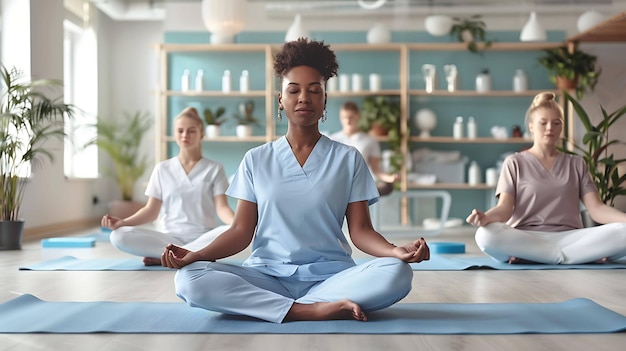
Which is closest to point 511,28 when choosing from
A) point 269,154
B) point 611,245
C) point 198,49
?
point 198,49

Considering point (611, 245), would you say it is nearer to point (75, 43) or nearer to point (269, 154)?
point (269, 154)

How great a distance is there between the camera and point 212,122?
8.37 m

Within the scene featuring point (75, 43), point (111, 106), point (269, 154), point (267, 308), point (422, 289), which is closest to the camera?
point (267, 308)

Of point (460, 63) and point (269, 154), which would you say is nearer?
point (269, 154)

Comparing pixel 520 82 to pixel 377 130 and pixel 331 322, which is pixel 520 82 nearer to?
pixel 377 130

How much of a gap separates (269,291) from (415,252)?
0.46m

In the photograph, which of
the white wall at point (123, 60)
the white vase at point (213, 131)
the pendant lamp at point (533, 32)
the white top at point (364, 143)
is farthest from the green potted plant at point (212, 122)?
the pendant lamp at point (533, 32)

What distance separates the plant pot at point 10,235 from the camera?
5.32m

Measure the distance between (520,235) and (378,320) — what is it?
1.98 metres

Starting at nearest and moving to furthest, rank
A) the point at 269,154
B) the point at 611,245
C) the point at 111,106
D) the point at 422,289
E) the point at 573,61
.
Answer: the point at 269,154
the point at 422,289
the point at 611,245
the point at 573,61
the point at 111,106

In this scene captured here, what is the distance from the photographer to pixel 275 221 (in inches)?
101

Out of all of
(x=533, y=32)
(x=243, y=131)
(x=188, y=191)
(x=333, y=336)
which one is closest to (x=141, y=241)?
(x=188, y=191)

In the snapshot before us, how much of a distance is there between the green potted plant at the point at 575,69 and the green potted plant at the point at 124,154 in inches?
174

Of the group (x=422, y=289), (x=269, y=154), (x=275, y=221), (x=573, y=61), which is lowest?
(x=422, y=289)
